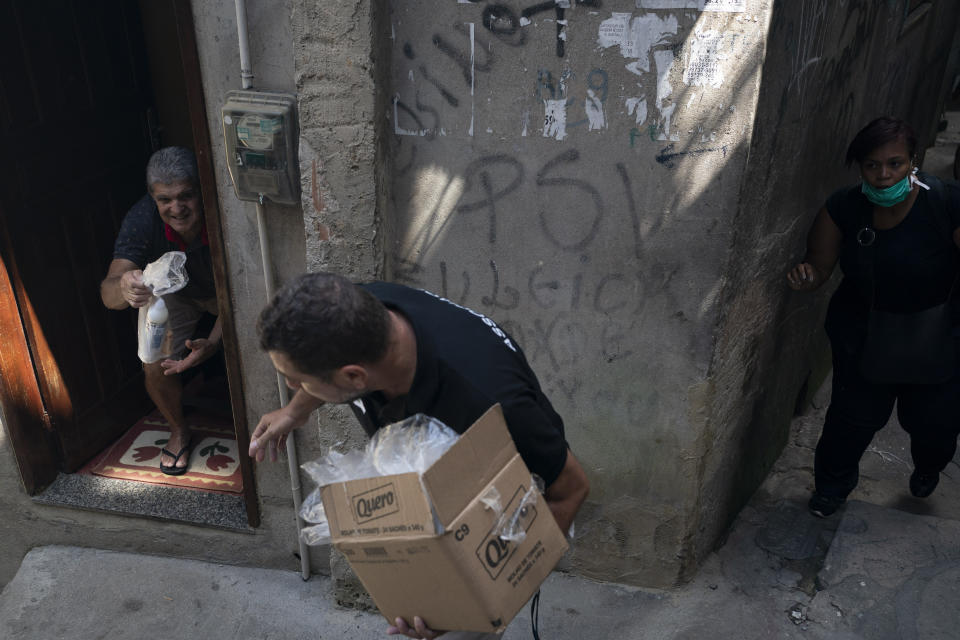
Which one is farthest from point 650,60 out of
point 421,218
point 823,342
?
point 823,342

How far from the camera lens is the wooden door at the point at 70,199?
335 cm

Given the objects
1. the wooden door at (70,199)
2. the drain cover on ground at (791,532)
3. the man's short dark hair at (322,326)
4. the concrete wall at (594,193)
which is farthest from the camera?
the wooden door at (70,199)

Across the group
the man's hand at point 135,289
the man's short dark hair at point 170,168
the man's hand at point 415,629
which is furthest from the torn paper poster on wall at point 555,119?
the man's hand at point 135,289

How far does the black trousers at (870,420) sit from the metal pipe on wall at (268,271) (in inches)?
86.7

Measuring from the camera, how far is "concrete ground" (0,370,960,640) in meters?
2.92

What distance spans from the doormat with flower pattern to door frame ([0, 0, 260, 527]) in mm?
258

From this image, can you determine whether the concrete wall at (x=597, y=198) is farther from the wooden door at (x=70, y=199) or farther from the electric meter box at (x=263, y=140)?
the wooden door at (x=70, y=199)

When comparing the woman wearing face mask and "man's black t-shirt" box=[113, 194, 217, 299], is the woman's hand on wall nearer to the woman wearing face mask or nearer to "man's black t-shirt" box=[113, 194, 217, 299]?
the woman wearing face mask

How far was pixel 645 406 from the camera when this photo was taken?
111 inches

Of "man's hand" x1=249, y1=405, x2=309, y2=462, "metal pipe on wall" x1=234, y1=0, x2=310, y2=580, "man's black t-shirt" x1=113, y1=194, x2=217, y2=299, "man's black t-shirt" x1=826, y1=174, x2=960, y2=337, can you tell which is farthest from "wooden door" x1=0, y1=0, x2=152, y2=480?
"man's black t-shirt" x1=826, y1=174, x2=960, y2=337

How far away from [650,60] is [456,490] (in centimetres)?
146

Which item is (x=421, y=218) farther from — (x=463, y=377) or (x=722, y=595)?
(x=722, y=595)

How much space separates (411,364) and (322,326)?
26cm

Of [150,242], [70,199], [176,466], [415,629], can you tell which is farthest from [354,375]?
[70,199]
